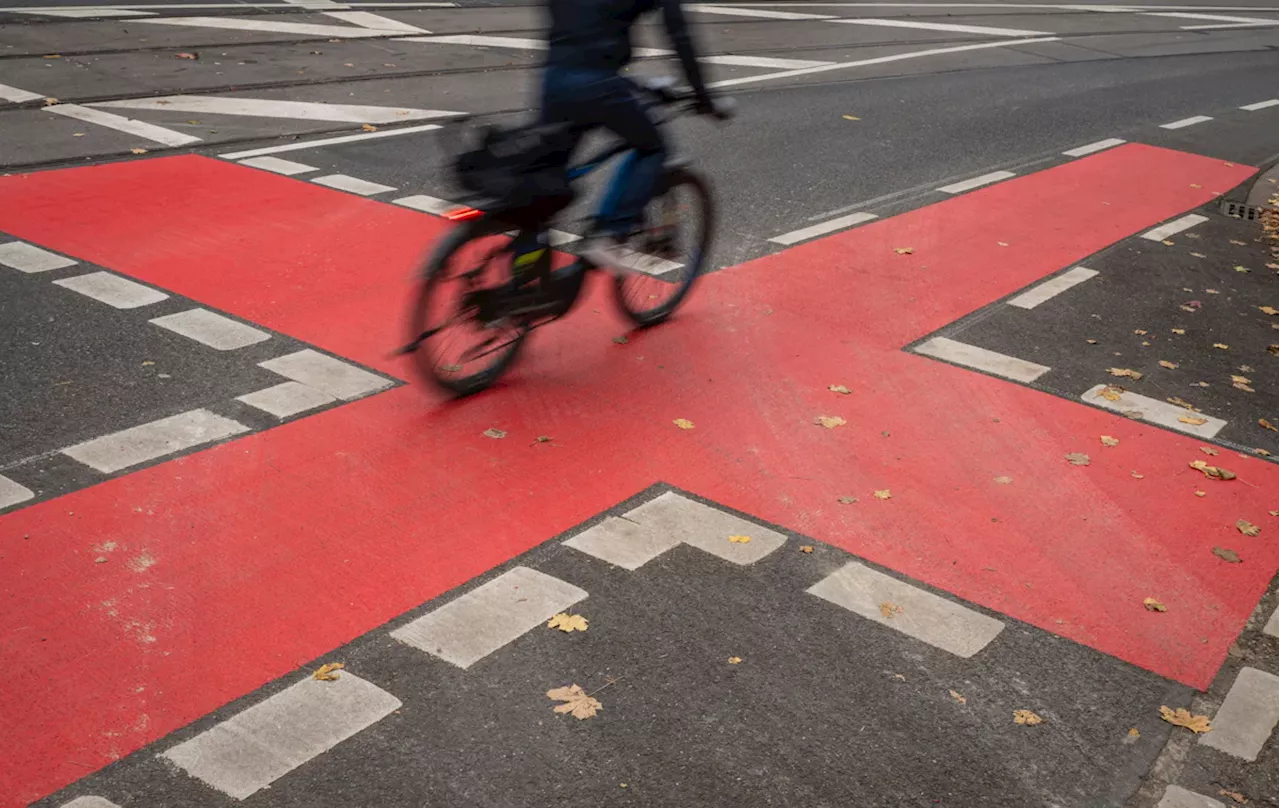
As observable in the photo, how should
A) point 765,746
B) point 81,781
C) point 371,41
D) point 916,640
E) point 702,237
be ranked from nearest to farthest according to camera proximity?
point 81,781
point 765,746
point 916,640
point 702,237
point 371,41

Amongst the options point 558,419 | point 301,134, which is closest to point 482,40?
point 301,134

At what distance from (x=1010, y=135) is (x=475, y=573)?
32.4 feet

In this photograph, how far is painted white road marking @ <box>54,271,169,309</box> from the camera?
23.3ft

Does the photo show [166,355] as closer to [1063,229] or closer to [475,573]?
[475,573]

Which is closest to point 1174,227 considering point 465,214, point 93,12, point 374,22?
point 465,214

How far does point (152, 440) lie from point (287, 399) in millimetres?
664

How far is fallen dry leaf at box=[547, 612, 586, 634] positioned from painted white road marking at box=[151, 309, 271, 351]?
9.27 ft

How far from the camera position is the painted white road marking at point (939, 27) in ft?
66.6

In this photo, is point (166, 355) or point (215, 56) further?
point (215, 56)

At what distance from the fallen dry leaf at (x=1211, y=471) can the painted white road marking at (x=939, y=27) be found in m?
15.3

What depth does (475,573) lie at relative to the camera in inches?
189

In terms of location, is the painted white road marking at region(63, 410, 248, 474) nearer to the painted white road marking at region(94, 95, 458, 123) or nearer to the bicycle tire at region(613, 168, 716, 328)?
the bicycle tire at region(613, 168, 716, 328)

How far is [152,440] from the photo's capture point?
564cm

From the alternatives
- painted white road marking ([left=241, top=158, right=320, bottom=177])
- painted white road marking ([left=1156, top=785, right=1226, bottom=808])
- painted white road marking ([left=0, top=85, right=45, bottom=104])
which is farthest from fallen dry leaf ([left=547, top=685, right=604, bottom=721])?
painted white road marking ([left=0, top=85, right=45, bottom=104])
